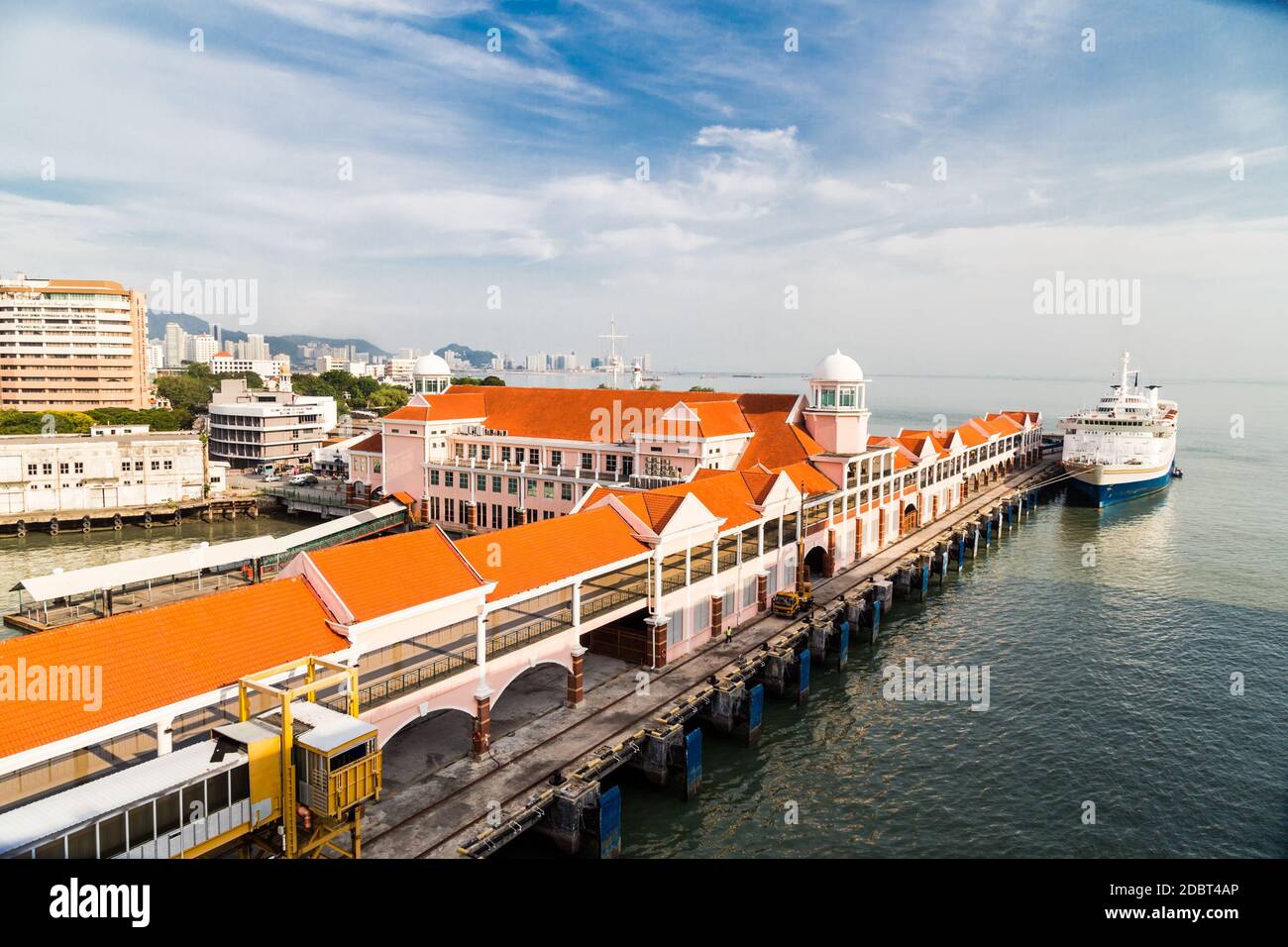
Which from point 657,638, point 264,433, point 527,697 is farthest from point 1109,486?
point 264,433

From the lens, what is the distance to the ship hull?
78625 millimetres

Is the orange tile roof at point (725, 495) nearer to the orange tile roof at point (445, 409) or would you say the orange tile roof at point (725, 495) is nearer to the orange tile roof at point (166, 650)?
the orange tile roof at point (166, 650)

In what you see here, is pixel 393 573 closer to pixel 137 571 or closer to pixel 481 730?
pixel 481 730

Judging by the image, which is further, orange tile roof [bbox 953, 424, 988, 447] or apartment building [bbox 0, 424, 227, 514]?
orange tile roof [bbox 953, 424, 988, 447]

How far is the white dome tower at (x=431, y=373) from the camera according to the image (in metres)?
72.5

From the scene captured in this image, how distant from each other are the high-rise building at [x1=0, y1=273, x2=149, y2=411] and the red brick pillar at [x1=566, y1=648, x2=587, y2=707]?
11852 cm

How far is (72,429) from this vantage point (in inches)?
3610

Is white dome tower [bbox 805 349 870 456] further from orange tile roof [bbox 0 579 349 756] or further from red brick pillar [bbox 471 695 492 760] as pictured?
orange tile roof [bbox 0 579 349 756]

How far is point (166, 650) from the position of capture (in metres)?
19.2

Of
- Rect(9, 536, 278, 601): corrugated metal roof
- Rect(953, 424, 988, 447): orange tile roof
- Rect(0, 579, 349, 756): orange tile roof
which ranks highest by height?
Rect(953, 424, 988, 447): orange tile roof


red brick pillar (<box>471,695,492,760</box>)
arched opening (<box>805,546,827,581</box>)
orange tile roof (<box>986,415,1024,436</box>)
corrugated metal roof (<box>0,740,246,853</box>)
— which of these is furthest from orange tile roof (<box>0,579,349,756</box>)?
orange tile roof (<box>986,415,1024,436</box>)

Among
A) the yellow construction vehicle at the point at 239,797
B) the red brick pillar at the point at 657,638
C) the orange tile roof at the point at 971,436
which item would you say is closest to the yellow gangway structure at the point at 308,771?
the yellow construction vehicle at the point at 239,797
